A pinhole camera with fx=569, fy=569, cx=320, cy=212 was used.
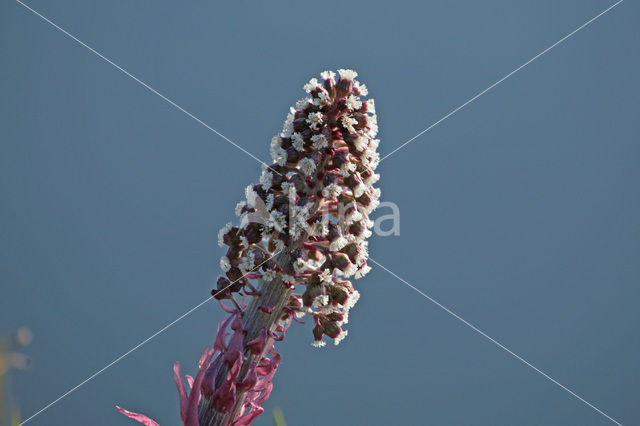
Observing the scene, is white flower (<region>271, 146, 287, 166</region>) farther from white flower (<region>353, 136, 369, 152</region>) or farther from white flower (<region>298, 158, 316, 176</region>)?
white flower (<region>353, 136, 369, 152</region>)

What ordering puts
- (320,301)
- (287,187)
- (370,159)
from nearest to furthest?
(320,301) < (287,187) < (370,159)

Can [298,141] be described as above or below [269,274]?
above

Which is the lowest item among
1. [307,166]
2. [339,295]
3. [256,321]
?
[256,321]

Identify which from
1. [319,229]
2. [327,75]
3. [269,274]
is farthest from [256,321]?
[327,75]

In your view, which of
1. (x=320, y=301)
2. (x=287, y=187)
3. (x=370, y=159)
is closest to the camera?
(x=320, y=301)

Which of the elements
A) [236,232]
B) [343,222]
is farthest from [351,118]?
[236,232]

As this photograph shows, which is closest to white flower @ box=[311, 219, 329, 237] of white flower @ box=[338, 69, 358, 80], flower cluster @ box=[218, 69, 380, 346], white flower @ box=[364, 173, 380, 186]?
flower cluster @ box=[218, 69, 380, 346]

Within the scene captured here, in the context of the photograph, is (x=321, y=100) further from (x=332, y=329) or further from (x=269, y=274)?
(x=332, y=329)
